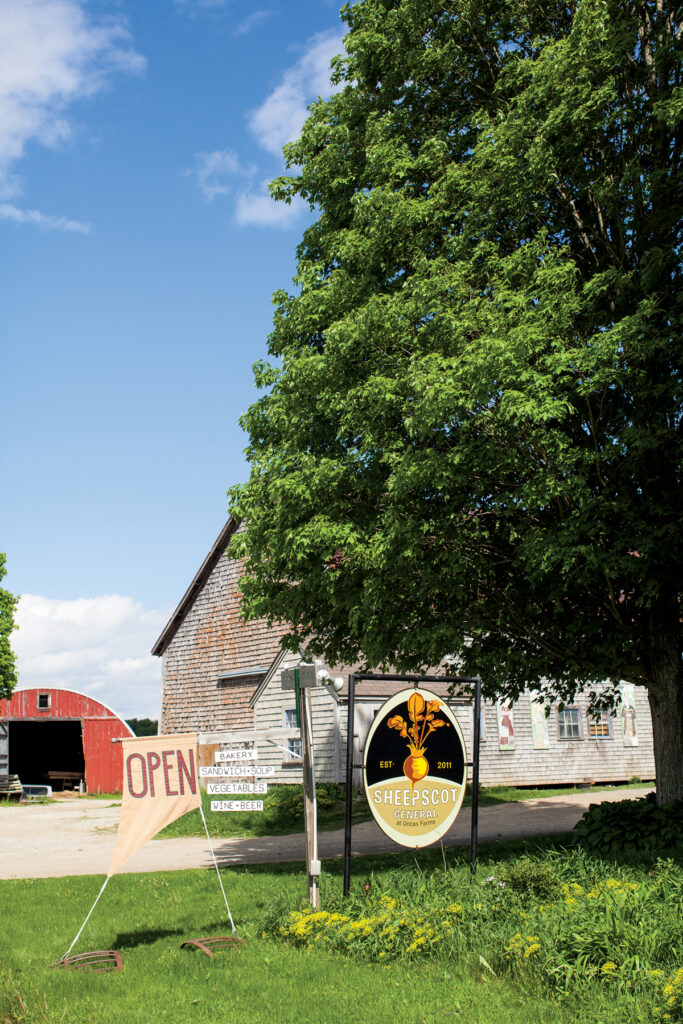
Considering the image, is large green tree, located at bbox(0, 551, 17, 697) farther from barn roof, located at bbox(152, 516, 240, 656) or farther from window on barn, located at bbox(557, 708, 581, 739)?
window on barn, located at bbox(557, 708, 581, 739)

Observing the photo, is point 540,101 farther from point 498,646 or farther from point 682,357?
point 498,646

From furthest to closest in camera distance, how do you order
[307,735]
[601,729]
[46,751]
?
[46,751] < [601,729] < [307,735]

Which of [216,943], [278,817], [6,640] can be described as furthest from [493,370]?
[6,640]

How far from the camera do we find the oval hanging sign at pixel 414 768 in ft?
29.7

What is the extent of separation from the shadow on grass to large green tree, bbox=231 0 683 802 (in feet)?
16.1

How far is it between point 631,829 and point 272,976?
7.48m

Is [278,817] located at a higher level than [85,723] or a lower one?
lower

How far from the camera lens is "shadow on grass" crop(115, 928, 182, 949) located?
841 cm

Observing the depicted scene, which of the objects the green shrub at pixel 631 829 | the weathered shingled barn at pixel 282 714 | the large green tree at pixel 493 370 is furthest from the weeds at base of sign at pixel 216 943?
the weathered shingled barn at pixel 282 714

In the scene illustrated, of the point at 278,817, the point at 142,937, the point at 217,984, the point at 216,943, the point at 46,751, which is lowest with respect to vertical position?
the point at 46,751

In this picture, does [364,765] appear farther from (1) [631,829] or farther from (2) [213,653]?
(2) [213,653]

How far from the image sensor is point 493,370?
10.4 meters

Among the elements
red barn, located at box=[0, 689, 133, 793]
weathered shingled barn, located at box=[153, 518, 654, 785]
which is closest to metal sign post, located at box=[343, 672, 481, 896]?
weathered shingled barn, located at box=[153, 518, 654, 785]

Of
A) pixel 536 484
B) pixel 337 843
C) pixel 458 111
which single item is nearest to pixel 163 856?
pixel 337 843
